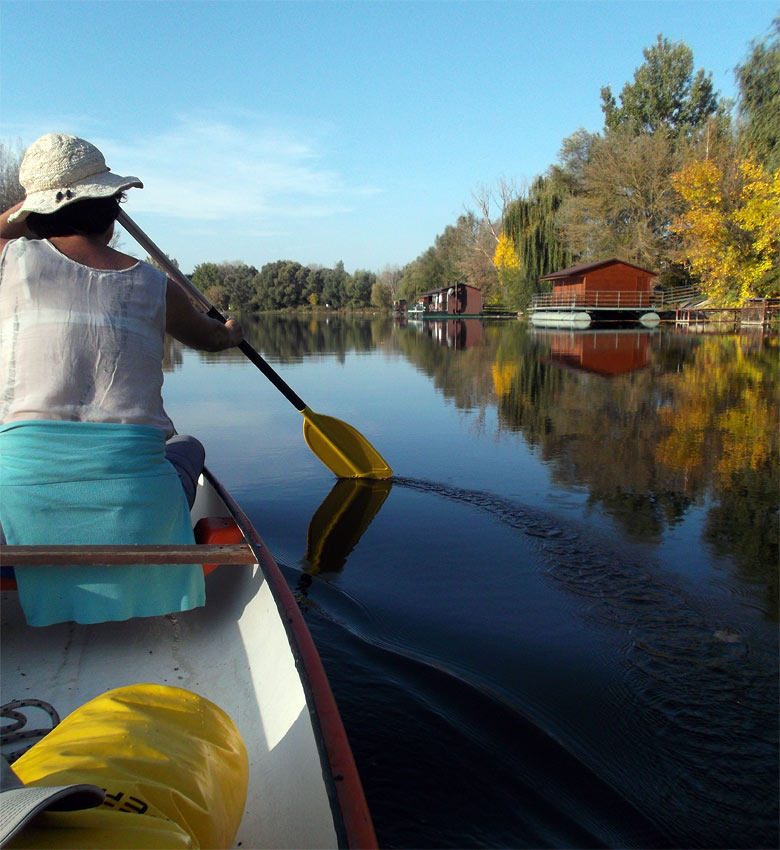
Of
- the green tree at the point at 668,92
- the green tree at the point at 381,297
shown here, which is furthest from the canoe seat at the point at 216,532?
the green tree at the point at 381,297

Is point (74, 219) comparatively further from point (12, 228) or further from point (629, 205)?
point (629, 205)

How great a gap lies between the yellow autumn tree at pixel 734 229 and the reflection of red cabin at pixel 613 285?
768cm

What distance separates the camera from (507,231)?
5012 cm


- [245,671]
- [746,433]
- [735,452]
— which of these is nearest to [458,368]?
[746,433]

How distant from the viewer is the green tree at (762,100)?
23547mm

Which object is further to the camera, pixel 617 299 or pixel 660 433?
pixel 617 299

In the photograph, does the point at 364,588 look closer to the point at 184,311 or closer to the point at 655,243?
the point at 184,311

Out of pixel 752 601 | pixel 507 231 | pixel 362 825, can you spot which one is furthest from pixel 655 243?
pixel 362 825

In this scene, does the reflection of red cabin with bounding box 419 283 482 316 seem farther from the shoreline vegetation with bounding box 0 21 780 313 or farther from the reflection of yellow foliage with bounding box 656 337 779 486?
the reflection of yellow foliage with bounding box 656 337 779 486

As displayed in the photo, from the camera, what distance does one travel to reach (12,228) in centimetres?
223

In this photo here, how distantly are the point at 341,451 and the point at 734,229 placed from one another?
88.6 feet

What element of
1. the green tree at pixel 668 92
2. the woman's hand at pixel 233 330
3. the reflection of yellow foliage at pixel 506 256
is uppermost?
the green tree at pixel 668 92

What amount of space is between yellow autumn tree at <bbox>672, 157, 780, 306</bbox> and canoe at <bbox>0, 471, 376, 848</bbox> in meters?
28.4

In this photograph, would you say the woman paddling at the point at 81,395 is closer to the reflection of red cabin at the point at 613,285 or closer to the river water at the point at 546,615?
the river water at the point at 546,615
